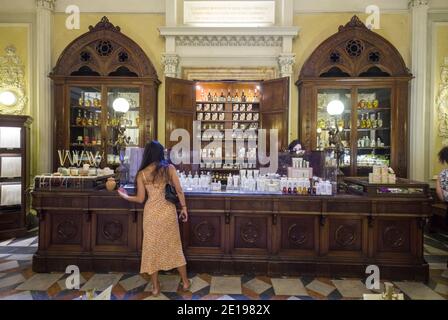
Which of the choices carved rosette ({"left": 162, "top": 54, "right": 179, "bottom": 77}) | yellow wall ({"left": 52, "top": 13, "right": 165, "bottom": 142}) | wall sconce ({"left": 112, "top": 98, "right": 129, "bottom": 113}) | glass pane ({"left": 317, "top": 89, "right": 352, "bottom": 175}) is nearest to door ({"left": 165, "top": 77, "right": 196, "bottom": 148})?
carved rosette ({"left": 162, "top": 54, "right": 179, "bottom": 77})

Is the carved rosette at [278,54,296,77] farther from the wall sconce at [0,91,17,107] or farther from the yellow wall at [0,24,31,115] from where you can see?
the wall sconce at [0,91,17,107]

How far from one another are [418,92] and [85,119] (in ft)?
21.0

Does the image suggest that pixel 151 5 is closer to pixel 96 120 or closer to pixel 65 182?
pixel 96 120

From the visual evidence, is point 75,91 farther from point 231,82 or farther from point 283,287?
point 283,287

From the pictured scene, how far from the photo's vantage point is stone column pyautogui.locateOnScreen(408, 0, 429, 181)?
5215 mm

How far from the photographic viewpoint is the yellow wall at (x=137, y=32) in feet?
18.1

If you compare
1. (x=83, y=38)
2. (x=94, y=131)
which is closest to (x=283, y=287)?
(x=94, y=131)

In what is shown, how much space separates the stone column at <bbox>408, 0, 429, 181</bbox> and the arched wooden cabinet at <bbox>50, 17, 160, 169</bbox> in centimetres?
498

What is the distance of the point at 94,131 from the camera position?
5.34 meters

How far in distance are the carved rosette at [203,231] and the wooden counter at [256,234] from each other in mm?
12

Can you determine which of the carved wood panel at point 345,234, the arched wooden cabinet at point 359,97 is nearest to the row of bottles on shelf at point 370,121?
the arched wooden cabinet at point 359,97

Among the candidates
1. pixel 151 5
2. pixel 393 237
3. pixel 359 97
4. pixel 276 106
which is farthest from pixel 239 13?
pixel 393 237

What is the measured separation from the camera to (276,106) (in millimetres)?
4805

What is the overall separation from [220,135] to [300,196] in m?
2.68
